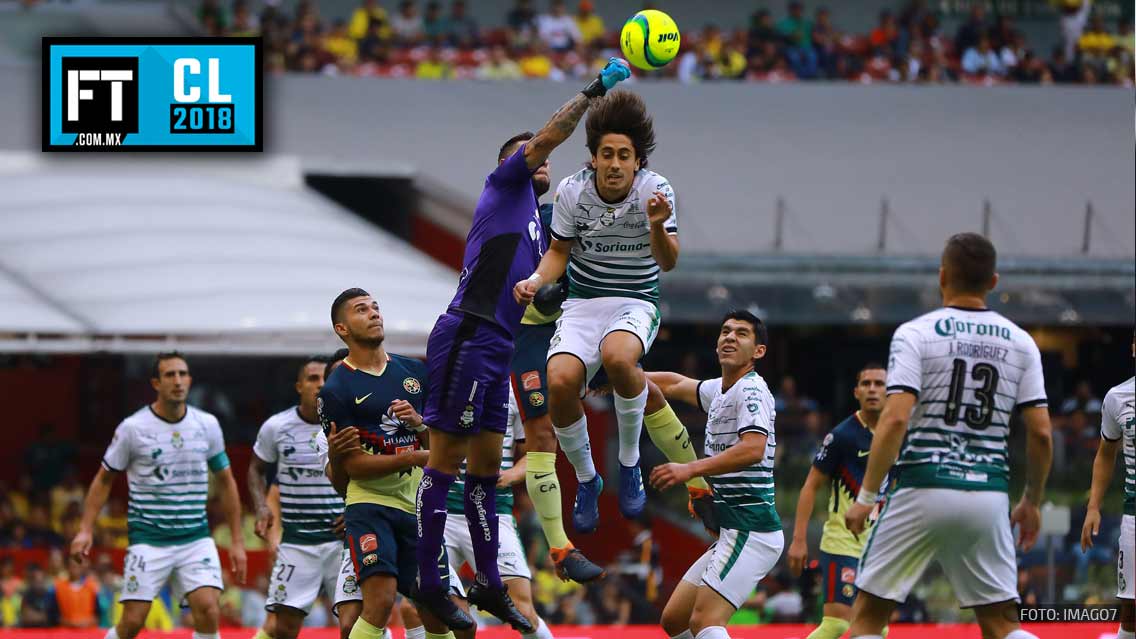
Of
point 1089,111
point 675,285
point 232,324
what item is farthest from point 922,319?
point 1089,111

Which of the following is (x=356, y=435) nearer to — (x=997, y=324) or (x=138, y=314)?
(x=997, y=324)

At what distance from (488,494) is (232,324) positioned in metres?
11.7

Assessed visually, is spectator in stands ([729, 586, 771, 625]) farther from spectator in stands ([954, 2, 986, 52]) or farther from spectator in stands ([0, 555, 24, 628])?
spectator in stands ([954, 2, 986, 52])

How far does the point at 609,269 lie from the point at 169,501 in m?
4.37

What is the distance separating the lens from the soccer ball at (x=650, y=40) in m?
8.09

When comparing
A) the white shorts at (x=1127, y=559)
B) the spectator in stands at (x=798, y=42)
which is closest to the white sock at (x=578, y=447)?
the white shorts at (x=1127, y=559)

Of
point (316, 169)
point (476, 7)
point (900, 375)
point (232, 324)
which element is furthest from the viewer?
point (476, 7)

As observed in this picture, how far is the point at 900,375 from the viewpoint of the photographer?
698 cm

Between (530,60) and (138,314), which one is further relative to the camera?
(530,60)

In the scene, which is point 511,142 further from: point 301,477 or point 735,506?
point 301,477

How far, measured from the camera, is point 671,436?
31.5 feet

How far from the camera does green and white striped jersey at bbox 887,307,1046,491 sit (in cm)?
703

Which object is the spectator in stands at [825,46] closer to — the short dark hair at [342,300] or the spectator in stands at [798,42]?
the spectator in stands at [798,42]

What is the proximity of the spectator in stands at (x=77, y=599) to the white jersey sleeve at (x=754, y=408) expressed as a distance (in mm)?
9038
